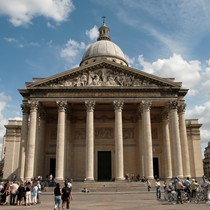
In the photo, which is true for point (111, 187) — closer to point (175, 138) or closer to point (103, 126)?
point (175, 138)

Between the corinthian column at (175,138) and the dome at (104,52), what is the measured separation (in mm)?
29351

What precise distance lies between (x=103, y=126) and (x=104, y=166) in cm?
540

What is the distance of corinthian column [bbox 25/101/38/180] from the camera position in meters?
31.0

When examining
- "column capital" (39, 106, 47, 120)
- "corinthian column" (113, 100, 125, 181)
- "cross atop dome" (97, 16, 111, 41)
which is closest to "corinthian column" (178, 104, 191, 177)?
"corinthian column" (113, 100, 125, 181)

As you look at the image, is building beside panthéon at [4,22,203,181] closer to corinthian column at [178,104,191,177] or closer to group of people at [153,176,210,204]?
corinthian column at [178,104,191,177]

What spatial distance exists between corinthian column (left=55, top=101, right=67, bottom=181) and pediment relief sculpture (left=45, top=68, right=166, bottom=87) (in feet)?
8.93

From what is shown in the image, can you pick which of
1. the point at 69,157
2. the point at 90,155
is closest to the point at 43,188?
the point at 90,155

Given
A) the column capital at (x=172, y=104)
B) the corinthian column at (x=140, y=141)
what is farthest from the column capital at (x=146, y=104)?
the column capital at (x=172, y=104)

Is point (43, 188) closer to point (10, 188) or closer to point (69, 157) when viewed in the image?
point (69, 157)

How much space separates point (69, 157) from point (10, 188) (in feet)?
63.9

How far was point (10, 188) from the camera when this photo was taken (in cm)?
1688

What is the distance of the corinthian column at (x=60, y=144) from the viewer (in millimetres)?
30922

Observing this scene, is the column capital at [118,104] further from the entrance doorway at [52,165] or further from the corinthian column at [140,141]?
the entrance doorway at [52,165]

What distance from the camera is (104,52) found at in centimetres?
6125
